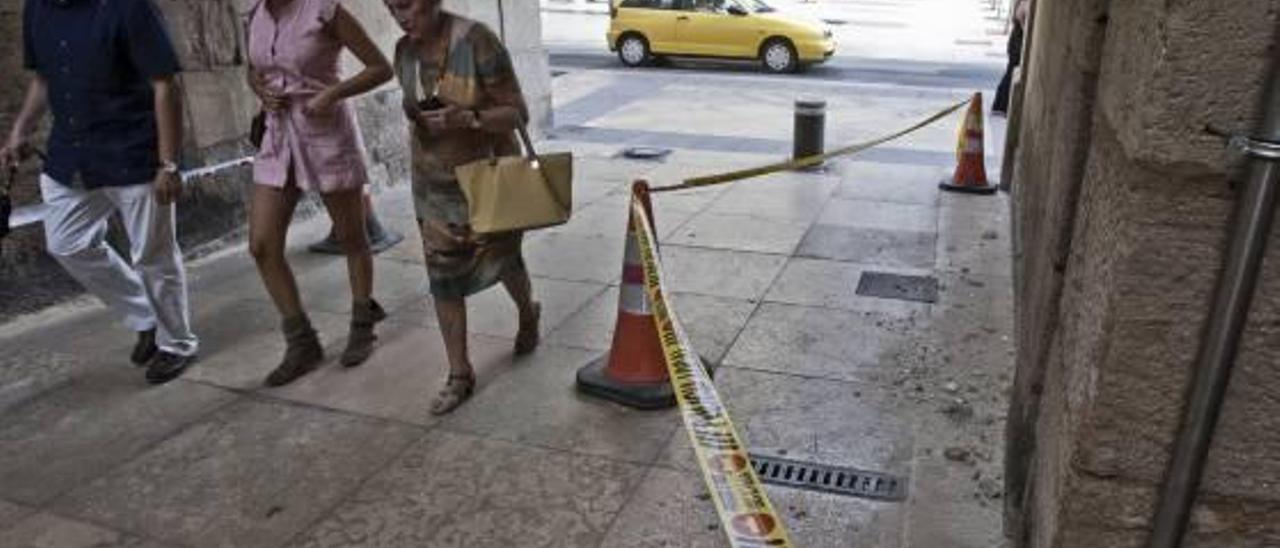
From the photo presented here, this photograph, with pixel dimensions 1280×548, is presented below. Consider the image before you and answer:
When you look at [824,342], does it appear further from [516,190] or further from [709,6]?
[709,6]

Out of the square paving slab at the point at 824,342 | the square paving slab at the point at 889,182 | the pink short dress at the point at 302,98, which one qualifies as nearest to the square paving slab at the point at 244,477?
the pink short dress at the point at 302,98

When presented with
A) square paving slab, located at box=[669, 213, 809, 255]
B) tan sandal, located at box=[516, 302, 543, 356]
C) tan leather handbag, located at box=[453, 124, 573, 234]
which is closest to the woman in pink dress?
tan leather handbag, located at box=[453, 124, 573, 234]

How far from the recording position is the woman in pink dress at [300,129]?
3891 mm

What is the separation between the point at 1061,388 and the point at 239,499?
262cm

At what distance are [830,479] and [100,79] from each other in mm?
3149

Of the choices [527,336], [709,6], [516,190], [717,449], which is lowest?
[527,336]

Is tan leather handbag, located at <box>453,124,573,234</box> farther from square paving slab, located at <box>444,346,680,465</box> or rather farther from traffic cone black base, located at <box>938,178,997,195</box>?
traffic cone black base, located at <box>938,178,997,195</box>

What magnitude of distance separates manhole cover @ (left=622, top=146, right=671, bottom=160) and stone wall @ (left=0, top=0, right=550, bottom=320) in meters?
1.94

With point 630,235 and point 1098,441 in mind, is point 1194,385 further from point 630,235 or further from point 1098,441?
point 630,235

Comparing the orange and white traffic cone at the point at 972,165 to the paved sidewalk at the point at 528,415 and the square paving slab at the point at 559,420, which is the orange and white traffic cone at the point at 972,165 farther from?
the square paving slab at the point at 559,420

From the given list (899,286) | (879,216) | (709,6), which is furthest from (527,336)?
(709,6)

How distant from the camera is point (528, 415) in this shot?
391 cm

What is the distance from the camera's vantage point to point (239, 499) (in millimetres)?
3328

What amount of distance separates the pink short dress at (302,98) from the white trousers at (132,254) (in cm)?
48
